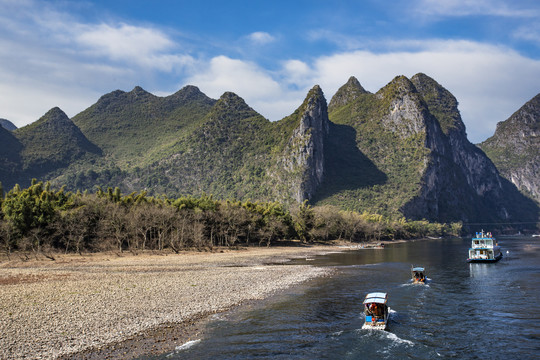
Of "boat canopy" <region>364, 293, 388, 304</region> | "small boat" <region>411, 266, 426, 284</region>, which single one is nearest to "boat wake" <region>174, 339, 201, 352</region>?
"boat canopy" <region>364, 293, 388, 304</region>

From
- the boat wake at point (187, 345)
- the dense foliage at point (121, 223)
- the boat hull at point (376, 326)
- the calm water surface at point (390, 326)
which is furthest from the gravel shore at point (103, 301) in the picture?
the dense foliage at point (121, 223)

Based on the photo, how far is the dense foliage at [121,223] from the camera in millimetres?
71500

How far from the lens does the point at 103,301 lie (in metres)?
32.2

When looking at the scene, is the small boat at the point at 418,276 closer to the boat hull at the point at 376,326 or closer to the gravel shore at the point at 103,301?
the gravel shore at the point at 103,301

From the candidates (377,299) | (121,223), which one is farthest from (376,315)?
(121,223)

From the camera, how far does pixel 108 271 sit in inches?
2088

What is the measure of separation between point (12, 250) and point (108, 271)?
99.6 feet

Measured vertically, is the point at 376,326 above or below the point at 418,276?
above

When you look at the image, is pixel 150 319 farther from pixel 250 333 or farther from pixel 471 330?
pixel 471 330

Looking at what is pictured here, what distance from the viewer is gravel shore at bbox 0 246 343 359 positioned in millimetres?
22562

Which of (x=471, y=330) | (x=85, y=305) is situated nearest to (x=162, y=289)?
(x=85, y=305)

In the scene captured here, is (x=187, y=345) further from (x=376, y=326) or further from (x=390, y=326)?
(x=390, y=326)

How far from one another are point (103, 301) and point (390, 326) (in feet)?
77.3

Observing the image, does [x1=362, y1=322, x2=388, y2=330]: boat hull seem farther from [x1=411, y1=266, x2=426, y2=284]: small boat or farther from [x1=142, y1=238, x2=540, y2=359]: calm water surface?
[x1=411, y1=266, x2=426, y2=284]: small boat
